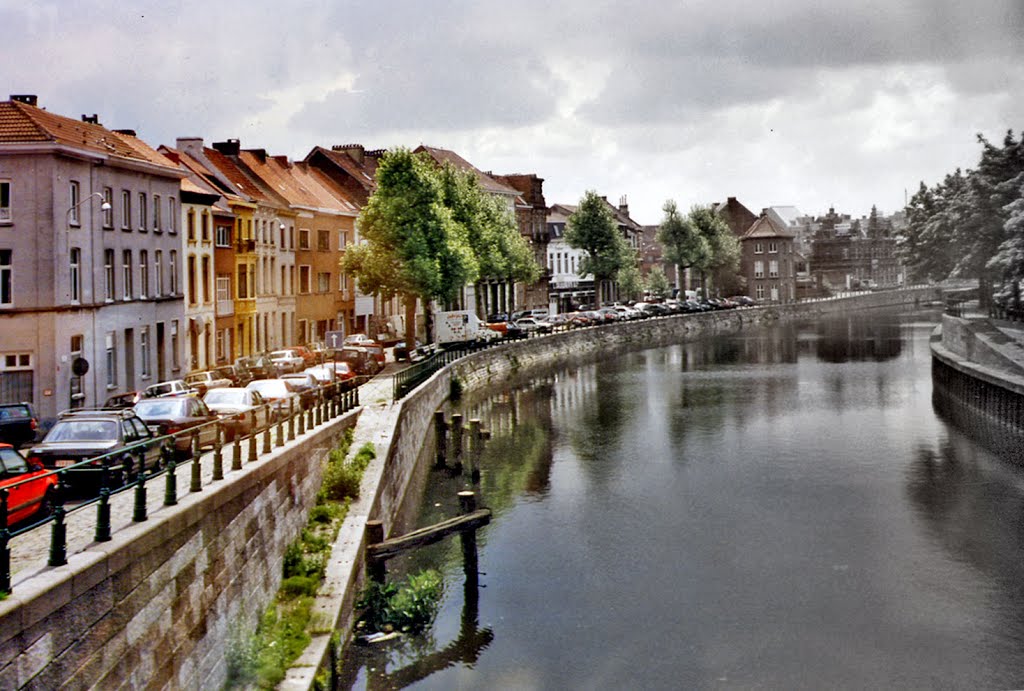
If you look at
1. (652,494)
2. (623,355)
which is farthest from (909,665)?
(623,355)

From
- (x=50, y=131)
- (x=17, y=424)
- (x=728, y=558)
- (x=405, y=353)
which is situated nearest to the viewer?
(x=17, y=424)

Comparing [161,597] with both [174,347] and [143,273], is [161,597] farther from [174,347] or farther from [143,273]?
[174,347]

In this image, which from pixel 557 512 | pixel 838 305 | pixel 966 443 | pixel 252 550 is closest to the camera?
pixel 252 550

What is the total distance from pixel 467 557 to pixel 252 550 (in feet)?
29.4


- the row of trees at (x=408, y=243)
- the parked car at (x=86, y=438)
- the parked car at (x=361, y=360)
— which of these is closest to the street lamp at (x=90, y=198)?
the parked car at (x=86, y=438)

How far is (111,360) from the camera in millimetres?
41031

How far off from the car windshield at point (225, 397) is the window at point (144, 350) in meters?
11.8

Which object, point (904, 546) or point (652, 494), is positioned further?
point (652, 494)

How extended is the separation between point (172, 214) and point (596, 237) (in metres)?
Result: 69.2

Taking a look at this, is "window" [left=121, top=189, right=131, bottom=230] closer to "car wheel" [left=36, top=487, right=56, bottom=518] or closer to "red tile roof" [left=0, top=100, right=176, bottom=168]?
"red tile roof" [left=0, top=100, right=176, bottom=168]

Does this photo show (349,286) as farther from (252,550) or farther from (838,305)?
(838,305)

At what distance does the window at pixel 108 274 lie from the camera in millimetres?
40750

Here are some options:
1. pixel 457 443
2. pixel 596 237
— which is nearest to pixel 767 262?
pixel 596 237

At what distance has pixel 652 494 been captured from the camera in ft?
128
